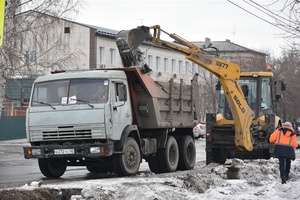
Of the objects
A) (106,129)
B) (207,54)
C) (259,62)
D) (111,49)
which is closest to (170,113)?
(207,54)

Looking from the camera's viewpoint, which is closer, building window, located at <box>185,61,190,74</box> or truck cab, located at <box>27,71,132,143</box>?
truck cab, located at <box>27,71,132,143</box>

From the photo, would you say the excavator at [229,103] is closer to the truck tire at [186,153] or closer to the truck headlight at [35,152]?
the truck tire at [186,153]

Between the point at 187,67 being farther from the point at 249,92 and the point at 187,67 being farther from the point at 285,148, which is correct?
Answer: the point at 285,148

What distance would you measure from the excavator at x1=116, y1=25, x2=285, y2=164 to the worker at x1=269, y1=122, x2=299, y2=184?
2.46 meters

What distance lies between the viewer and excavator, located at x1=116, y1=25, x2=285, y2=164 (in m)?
16.8

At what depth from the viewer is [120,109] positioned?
49.9 ft

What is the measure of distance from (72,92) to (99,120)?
1.16m

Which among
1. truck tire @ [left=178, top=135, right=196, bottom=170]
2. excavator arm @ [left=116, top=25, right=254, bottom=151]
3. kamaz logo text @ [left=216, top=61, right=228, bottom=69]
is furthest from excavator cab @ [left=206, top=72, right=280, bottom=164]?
kamaz logo text @ [left=216, top=61, right=228, bottom=69]

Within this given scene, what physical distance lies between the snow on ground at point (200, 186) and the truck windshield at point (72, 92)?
7.28ft

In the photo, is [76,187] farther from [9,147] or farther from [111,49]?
[111,49]

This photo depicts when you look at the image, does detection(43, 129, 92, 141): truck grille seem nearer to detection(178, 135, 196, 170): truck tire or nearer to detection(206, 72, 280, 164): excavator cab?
detection(178, 135, 196, 170): truck tire

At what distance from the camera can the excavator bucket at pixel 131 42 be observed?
16.4 metres

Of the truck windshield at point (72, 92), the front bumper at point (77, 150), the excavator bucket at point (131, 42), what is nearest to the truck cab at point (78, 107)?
the truck windshield at point (72, 92)

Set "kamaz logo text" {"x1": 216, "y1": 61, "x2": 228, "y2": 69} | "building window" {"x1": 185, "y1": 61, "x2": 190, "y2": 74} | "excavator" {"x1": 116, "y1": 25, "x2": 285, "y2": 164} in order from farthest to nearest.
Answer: "building window" {"x1": 185, "y1": 61, "x2": 190, "y2": 74} → "kamaz logo text" {"x1": 216, "y1": 61, "x2": 228, "y2": 69} → "excavator" {"x1": 116, "y1": 25, "x2": 285, "y2": 164}
